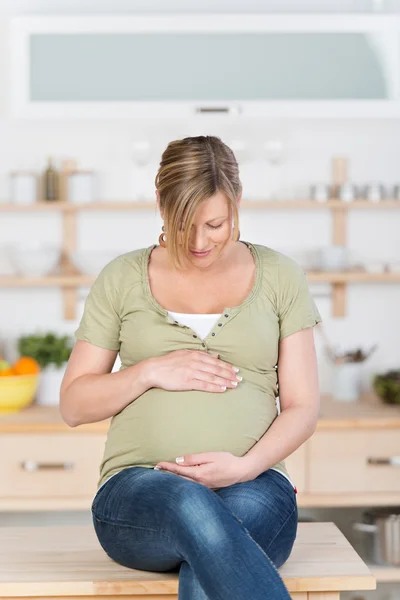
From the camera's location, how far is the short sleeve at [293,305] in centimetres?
180

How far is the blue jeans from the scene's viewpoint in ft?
4.59

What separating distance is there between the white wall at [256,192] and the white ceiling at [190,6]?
0.41 metres

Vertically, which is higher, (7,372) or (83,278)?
(83,278)

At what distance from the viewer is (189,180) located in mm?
1673

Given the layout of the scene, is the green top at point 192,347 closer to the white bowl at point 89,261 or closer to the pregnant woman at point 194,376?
the pregnant woman at point 194,376

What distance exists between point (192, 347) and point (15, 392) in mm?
1518

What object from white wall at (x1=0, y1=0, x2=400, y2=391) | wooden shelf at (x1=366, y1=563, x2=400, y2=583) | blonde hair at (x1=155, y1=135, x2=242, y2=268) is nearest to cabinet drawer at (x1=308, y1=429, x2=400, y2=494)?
wooden shelf at (x1=366, y1=563, x2=400, y2=583)

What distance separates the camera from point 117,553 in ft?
5.50

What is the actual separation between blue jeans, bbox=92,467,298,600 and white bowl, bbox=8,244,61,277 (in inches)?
72.7

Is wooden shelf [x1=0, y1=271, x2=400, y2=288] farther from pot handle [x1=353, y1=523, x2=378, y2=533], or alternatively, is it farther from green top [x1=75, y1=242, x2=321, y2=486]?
green top [x1=75, y1=242, x2=321, y2=486]

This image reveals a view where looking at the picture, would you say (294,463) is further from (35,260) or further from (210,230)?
(210,230)

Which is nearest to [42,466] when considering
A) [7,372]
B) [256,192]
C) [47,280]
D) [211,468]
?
[7,372]

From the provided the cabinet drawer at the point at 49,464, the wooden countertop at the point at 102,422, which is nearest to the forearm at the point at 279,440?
the wooden countertop at the point at 102,422

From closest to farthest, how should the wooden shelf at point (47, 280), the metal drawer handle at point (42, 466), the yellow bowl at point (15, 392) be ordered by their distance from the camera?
the metal drawer handle at point (42, 466) → the yellow bowl at point (15, 392) → the wooden shelf at point (47, 280)
